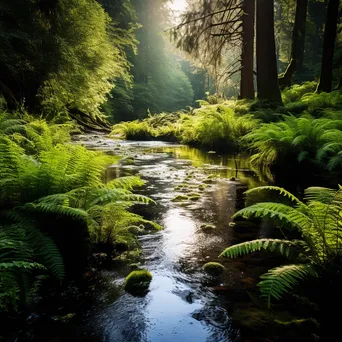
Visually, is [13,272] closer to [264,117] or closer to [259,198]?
[259,198]

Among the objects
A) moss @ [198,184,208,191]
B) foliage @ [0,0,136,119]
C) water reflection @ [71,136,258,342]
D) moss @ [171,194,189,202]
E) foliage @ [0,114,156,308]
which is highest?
foliage @ [0,0,136,119]

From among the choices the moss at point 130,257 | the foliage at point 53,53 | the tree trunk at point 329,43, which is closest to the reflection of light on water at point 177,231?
the moss at point 130,257

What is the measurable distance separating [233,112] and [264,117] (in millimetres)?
1734

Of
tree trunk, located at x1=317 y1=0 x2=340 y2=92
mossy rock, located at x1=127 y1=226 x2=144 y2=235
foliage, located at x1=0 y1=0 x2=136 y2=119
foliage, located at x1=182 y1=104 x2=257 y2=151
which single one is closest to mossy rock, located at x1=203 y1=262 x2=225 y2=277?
mossy rock, located at x1=127 y1=226 x2=144 y2=235

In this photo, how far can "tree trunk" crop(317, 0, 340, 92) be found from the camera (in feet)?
31.5

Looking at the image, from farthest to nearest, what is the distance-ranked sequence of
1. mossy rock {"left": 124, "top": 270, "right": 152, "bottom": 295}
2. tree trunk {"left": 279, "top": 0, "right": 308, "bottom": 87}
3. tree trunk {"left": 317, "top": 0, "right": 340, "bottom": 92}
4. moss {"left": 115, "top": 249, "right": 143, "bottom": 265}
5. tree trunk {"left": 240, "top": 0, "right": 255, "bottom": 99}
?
tree trunk {"left": 279, "top": 0, "right": 308, "bottom": 87}, tree trunk {"left": 240, "top": 0, "right": 255, "bottom": 99}, tree trunk {"left": 317, "top": 0, "right": 340, "bottom": 92}, moss {"left": 115, "top": 249, "right": 143, "bottom": 265}, mossy rock {"left": 124, "top": 270, "right": 152, "bottom": 295}

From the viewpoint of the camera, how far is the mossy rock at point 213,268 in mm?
2656

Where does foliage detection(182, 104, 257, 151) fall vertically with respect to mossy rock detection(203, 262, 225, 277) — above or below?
above

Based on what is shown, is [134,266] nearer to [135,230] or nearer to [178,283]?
[178,283]

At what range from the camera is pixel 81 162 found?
307 centimetres

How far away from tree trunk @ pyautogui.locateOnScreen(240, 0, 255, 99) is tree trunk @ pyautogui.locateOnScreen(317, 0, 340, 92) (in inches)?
119

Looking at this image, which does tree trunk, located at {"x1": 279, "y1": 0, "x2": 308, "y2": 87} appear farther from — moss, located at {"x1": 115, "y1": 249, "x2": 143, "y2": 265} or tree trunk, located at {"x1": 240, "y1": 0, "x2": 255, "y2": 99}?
moss, located at {"x1": 115, "y1": 249, "x2": 143, "y2": 265}

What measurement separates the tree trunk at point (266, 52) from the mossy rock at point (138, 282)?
31.6 feet

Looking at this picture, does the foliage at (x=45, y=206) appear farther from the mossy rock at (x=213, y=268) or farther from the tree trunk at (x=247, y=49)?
the tree trunk at (x=247, y=49)
